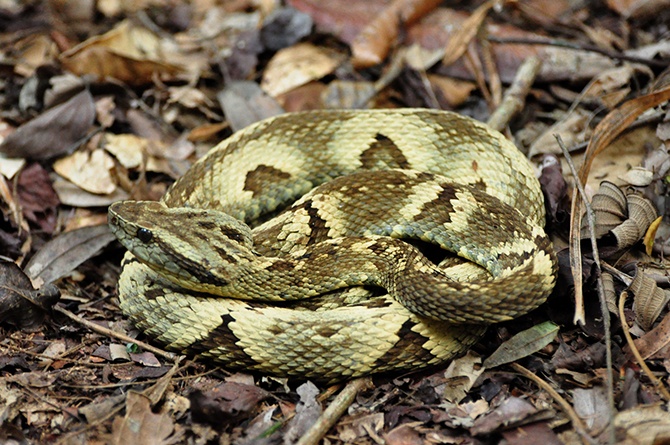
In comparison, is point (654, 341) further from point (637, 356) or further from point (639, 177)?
point (639, 177)

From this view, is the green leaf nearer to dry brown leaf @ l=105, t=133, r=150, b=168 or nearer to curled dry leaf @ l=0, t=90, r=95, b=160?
dry brown leaf @ l=105, t=133, r=150, b=168

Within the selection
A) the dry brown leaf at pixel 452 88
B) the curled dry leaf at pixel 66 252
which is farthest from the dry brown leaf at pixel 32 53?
the dry brown leaf at pixel 452 88

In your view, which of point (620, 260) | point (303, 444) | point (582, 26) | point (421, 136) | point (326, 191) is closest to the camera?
point (303, 444)

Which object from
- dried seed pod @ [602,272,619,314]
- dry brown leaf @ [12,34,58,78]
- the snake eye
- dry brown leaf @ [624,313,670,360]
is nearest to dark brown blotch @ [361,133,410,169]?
dried seed pod @ [602,272,619,314]

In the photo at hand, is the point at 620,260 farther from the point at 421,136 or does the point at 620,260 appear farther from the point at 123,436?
the point at 123,436

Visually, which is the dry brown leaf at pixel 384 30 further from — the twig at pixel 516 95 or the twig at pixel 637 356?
the twig at pixel 637 356

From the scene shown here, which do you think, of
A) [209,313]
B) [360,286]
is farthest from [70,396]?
[360,286]
